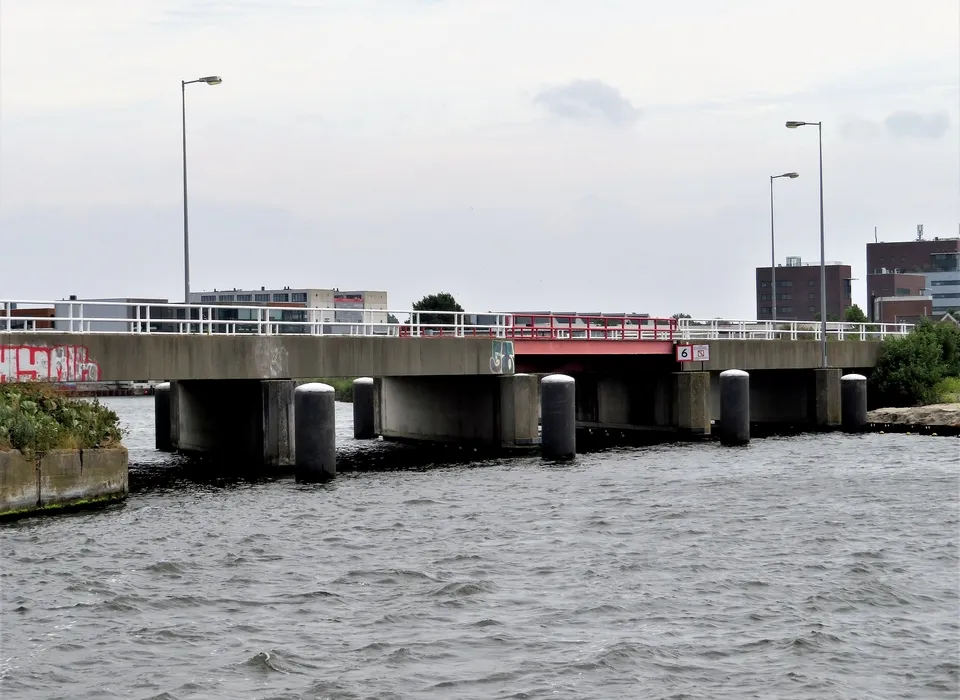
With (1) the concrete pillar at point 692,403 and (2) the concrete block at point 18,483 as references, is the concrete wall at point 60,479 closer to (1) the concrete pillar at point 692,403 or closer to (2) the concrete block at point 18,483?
(2) the concrete block at point 18,483

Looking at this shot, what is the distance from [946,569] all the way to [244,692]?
14283 mm

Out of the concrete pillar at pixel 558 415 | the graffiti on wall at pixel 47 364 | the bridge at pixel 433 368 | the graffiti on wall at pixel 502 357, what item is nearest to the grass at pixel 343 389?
the bridge at pixel 433 368

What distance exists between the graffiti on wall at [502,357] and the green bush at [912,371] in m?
24.9

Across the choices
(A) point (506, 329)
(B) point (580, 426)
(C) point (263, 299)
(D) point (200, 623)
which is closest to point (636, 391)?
(B) point (580, 426)

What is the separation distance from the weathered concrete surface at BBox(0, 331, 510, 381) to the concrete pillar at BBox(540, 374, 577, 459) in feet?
11.1

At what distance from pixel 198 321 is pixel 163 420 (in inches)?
635

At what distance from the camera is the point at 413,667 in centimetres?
1769

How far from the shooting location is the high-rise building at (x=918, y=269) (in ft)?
576

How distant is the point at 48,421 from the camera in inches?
1201

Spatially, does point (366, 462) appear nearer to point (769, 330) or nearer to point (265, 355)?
point (265, 355)

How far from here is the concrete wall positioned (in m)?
28.6

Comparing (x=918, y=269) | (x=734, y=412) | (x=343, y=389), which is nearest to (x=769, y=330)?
(x=734, y=412)

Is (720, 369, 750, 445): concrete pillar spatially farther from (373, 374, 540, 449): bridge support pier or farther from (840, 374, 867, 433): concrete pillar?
(840, 374, 867, 433): concrete pillar

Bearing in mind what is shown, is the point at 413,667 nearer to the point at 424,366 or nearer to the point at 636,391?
the point at 424,366
